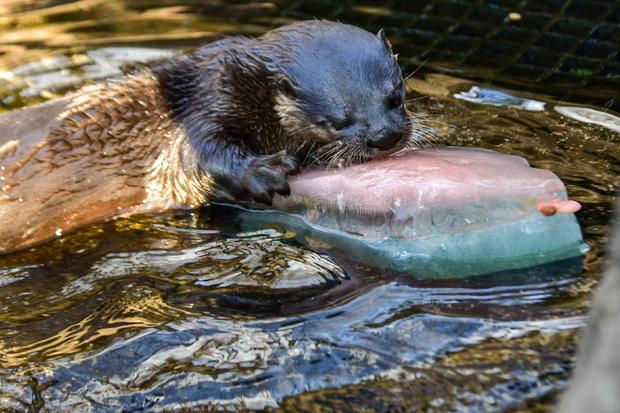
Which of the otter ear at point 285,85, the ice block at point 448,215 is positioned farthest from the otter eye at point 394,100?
the otter ear at point 285,85

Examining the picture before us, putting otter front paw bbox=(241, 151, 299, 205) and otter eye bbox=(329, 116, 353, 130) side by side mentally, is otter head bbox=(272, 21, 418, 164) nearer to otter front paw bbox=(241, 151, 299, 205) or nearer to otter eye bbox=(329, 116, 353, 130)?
otter eye bbox=(329, 116, 353, 130)

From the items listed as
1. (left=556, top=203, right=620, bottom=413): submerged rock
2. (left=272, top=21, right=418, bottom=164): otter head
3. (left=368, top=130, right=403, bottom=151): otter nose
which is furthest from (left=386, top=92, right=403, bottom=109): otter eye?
(left=556, top=203, right=620, bottom=413): submerged rock

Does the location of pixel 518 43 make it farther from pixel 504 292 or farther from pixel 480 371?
pixel 480 371

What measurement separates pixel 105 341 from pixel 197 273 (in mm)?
486

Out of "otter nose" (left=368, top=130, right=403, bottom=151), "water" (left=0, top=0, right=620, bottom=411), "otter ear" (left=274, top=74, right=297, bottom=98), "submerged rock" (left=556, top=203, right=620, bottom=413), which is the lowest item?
"water" (left=0, top=0, right=620, bottom=411)

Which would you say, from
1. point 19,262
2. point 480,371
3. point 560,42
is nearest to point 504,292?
point 480,371

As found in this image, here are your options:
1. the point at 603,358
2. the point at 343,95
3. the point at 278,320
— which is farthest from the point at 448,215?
the point at 603,358

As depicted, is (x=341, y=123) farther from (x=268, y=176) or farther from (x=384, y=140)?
(x=268, y=176)

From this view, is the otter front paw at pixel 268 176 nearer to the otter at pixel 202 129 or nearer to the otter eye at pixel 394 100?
the otter at pixel 202 129

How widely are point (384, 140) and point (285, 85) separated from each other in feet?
1.63

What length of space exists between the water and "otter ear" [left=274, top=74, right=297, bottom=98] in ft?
1.68

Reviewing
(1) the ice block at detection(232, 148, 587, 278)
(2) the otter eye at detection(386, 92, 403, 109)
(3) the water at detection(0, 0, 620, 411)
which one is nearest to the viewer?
(3) the water at detection(0, 0, 620, 411)

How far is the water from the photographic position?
2291 millimetres

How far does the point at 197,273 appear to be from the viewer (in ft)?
10.0
